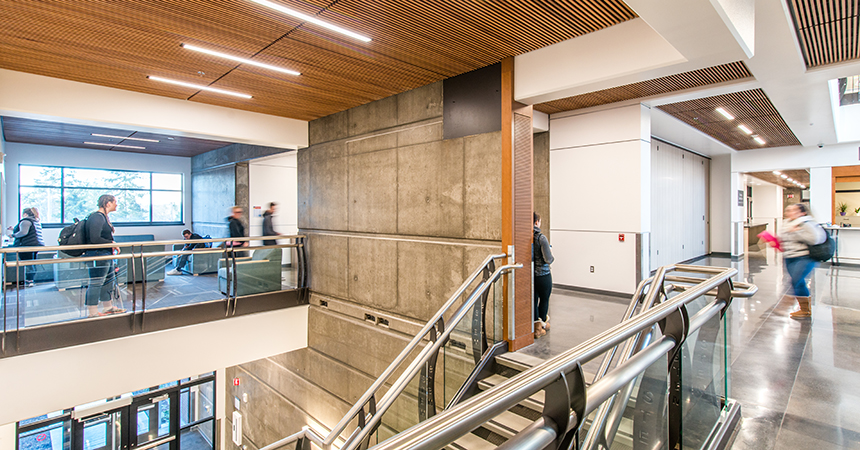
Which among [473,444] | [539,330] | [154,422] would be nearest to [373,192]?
[539,330]

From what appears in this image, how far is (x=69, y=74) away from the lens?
5219 millimetres

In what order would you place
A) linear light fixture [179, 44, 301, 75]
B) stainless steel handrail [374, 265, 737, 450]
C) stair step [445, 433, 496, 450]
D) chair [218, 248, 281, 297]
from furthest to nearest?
chair [218, 248, 281, 297], linear light fixture [179, 44, 301, 75], stair step [445, 433, 496, 450], stainless steel handrail [374, 265, 737, 450]

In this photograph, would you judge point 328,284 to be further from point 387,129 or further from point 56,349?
point 56,349

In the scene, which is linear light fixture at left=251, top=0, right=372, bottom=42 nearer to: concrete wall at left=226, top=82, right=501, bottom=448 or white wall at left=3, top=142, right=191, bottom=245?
concrete wall at left=226, top=82, right=501, bottom=448

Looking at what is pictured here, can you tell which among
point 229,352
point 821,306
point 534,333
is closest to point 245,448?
point 229,352

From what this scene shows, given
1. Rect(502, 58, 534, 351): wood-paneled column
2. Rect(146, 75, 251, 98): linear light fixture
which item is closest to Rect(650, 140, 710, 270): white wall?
Rect(502, 58, 534, 351): wood-paneled column

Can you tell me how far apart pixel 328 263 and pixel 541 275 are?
4041 millimetres

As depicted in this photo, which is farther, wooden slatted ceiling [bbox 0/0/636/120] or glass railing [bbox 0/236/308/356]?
glass railing [bbox 0/236/308/356]

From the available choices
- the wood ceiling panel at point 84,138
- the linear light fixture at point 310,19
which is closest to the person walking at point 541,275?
the linear light fixture at point 310,19

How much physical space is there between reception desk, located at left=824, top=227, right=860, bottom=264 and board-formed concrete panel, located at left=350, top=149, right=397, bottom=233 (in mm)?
12610

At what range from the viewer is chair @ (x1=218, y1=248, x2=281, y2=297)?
6582 millimetres

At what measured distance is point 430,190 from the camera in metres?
5.63

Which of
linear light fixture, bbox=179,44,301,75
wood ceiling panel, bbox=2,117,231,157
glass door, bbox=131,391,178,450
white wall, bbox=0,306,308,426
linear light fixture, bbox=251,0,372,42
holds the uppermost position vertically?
wood ceiling panel, bbox=2,117,231,157

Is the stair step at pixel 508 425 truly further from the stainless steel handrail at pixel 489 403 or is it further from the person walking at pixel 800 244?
the person walking at pixel 800 244
